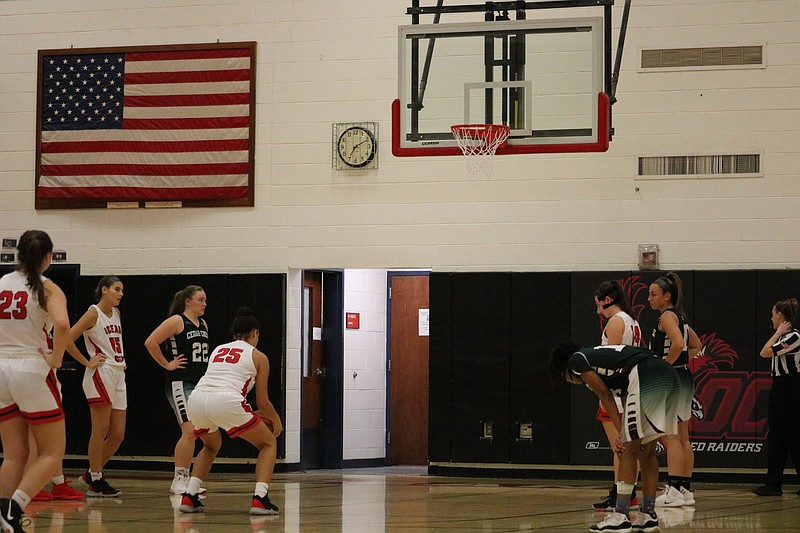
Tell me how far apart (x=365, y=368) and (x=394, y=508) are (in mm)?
5616

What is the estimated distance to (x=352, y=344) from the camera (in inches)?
559

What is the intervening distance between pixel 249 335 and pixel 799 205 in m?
6.62

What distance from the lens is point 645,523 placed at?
7.03m

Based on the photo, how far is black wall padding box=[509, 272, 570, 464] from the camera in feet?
40.3

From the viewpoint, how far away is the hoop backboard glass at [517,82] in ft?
31.2

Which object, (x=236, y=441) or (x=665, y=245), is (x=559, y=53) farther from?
(x=236, y=441)

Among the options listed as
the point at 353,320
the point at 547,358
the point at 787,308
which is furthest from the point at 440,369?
the point at 787,308

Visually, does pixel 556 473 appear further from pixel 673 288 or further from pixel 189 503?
pixel 189 503

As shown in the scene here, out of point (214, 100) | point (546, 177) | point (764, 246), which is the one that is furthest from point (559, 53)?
point (214, 100)

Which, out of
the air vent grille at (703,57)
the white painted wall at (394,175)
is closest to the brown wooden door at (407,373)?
the white painted wall at (394,175)

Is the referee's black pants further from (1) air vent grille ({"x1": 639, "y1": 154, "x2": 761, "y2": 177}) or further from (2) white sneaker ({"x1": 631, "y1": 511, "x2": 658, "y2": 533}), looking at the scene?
(2) white sneaker ({"x1": 631, "y1": 511, "x2": 658, "y2": 533})

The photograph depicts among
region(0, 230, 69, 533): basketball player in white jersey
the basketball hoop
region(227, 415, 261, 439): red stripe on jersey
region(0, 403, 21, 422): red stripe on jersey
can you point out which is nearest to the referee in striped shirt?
the basketball hoop

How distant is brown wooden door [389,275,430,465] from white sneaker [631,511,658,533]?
7864 mm

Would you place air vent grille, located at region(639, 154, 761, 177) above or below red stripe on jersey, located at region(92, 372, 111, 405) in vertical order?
above
